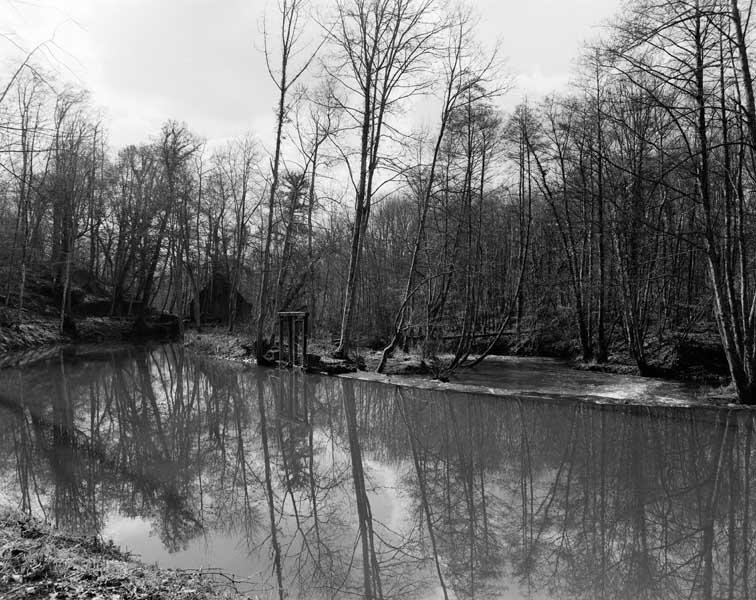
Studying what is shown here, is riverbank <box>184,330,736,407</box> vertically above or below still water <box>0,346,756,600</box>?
above

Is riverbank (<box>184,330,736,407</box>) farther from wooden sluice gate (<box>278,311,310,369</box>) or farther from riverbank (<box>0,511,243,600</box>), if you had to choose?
riverbank (<box>0,511,243,600</box>)

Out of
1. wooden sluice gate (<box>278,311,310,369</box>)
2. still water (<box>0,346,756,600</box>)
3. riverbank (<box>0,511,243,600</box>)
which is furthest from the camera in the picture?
wooden sluice gate (<box>278,311,310,369</box>)

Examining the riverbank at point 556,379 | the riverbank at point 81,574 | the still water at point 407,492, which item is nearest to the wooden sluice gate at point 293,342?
the riverbank at point 556,379

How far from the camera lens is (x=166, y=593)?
349cm

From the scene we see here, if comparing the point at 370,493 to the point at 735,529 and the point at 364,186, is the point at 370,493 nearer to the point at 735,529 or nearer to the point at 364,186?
the point at 735,529

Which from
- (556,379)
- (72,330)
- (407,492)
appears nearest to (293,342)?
(556,379)

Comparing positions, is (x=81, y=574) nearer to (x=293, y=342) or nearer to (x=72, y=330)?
(x=293, y=342)

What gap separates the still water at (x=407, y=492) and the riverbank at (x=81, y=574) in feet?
1.24

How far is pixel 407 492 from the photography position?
646 cm

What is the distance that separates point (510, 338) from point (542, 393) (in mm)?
12428

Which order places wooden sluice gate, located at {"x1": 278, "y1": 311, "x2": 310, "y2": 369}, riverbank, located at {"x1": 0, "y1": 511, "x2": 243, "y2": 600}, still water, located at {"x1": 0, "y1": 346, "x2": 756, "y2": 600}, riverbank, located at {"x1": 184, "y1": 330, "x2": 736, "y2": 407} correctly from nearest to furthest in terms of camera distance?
riverbank, located at {"x1": 0, "y1": 511, "x2": 243, "y2": 600}, still water, located at {"x1": 0, "y1": 346, "x2": 756, "y2": 600}, riverbank, located at {"x1": 184, "y1": 330, "x2": 736, "y2": 407}, wooden sluice gate, located at {"x1": 278, "y1": 311, "x2": 310, "y2": 369}

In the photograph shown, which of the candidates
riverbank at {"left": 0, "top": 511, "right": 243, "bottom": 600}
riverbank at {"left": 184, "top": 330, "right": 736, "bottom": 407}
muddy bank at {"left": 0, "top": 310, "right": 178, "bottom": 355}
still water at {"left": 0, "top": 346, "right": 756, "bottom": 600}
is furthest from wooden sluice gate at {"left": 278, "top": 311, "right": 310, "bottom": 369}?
muddy bank at {"left": 0, "top": 310, "right": 178, "bottom": 355}

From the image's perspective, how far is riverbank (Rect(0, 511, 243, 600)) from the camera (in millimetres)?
3363

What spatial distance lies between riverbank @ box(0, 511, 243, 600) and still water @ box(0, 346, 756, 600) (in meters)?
0.38
